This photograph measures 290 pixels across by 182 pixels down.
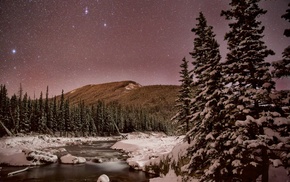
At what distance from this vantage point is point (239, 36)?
1080cm

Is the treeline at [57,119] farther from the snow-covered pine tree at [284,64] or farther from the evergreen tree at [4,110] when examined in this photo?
the snow-covered pine tree at [284,64]

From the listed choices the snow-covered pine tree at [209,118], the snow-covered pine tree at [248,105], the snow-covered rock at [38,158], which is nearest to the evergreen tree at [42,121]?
the snow-covered rock at [38,158]

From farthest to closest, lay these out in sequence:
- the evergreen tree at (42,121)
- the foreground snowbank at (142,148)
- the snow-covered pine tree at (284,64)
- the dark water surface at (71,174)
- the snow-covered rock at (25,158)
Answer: the evergreen tree at (42,121) < the snow-covered rock at (25,158) < the foreground snowbank at (142,148) < the dark water surface at (71,174) < the snow-covered pine tree at (284,64)

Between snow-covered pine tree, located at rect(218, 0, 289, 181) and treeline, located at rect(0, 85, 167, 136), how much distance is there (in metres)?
66.1

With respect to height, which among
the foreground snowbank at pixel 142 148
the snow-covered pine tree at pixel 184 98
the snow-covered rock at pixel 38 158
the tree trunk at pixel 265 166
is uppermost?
the snow-covered pine tree at pixel 184 98

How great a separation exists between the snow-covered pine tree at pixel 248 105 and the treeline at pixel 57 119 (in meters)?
66.1

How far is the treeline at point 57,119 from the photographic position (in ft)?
240

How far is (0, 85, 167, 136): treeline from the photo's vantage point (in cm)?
7306

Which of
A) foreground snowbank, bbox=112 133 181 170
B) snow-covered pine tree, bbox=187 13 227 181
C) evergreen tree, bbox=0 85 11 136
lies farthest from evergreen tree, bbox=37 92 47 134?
snow-covered pine tree, bbox=187 13 227 181

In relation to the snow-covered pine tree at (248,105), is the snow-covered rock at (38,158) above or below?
below

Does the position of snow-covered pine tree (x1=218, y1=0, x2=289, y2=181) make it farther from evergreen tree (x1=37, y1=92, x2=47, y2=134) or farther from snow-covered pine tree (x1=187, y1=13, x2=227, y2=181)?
evergreen tree (x1=37, y1=92, x2=47, y2=134)

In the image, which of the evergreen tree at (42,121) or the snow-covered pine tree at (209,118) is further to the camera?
the evergreen tree at (42,121)

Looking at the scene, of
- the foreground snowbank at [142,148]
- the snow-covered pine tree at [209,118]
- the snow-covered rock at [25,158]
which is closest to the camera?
the snow-covered pine tree at [209,118]

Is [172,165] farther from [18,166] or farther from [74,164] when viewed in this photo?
[18,166]
